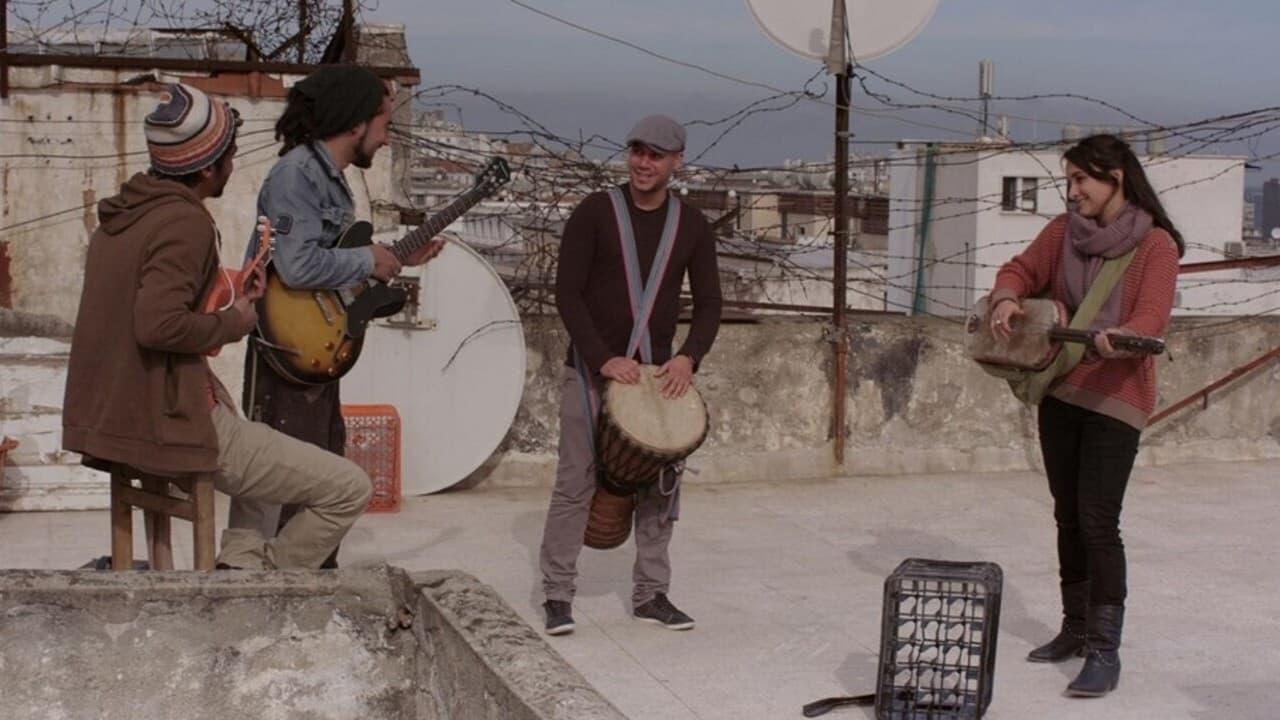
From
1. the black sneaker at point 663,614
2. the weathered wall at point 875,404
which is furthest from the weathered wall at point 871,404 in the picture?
the black sneaker at point 663,614

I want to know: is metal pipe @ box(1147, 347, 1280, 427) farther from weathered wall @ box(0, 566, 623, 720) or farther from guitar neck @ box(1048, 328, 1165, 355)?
weathered wall @ box(0, 566, 623, 720)

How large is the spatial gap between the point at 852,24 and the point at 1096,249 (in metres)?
3.76

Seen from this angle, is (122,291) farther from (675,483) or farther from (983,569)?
(983,569)

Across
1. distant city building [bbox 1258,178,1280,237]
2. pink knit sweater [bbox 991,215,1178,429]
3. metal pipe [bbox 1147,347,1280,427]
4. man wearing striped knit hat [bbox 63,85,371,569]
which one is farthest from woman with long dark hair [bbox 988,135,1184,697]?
distant city building [bbox 1258,178,1280,237]

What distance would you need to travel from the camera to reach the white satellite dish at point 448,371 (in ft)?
28.7

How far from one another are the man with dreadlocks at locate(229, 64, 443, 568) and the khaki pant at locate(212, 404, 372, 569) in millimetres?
216

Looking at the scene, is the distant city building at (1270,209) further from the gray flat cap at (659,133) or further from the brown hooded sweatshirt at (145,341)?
the brown hooded sweatshirt at (145,341)

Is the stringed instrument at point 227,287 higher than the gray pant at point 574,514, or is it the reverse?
the stringed instrument at point 227,287

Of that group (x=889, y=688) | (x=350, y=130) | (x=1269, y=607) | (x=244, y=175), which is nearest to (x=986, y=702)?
(x=889, y=688)

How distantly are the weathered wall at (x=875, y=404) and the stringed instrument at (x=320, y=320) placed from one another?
335cm

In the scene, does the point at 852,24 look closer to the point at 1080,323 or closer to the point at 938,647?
the point at 1080,323

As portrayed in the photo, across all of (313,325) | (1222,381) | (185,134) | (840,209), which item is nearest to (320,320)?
(313,325)

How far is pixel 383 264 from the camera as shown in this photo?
5.74m

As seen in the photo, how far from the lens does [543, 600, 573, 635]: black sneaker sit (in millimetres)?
6484
